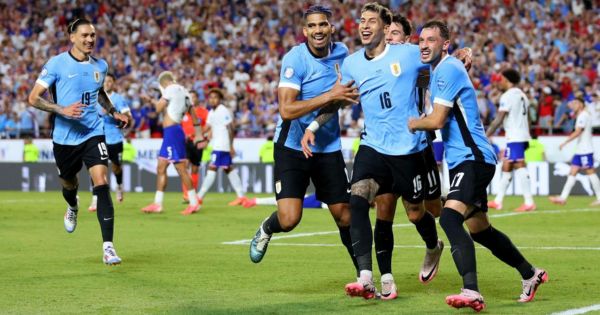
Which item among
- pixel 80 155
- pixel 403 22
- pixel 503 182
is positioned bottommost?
pixel 503 182

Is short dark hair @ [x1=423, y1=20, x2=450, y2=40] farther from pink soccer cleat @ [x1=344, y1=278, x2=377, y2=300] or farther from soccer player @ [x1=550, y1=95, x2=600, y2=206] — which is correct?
soccer player @ [x1=550, y1=95, x2=600, y2=206]

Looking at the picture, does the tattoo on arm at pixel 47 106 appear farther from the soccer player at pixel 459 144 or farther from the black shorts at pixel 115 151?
the black shorts at pixel 115 151

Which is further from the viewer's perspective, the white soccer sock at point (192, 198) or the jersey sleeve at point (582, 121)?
the jersey sleeve at point (582, 121)

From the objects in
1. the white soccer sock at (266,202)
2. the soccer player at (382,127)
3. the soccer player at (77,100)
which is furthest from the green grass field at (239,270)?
the white soccer sock at (266,202)

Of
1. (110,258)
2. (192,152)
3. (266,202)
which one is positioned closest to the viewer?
(110,258)

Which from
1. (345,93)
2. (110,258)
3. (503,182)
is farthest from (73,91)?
(503,182)

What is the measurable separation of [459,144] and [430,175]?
0.87 meters

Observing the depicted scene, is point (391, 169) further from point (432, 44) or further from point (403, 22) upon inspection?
point (403, 22)

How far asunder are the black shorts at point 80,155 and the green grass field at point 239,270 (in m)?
1.04

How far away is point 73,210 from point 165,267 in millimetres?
2668

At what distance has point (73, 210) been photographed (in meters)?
14.1

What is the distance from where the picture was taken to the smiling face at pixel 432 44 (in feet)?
29.2

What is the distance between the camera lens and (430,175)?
9695mm

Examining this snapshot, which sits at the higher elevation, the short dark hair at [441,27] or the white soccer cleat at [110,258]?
the short dark hair at [441,27]
